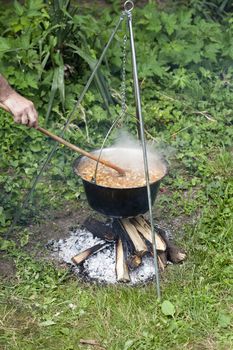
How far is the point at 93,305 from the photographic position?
3771 millimetres

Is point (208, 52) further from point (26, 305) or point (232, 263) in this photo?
point (26, 305)

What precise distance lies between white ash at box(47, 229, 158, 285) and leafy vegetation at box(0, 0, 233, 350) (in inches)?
4.5

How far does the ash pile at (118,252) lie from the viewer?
158 inches

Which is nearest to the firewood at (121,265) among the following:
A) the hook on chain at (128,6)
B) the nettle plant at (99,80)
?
the nettle plant at (99,80)

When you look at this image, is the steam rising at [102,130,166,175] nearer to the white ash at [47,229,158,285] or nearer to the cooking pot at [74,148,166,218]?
the cooking pot at [74,148,166,218]

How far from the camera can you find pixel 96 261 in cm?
410

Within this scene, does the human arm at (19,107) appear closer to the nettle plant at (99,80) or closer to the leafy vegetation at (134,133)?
the leafy vegetation at (134,133)

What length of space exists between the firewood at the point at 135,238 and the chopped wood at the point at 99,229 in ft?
→ 0.44

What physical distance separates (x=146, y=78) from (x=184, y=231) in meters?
2.40

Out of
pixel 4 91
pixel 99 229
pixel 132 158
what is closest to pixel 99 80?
pixel 132 158

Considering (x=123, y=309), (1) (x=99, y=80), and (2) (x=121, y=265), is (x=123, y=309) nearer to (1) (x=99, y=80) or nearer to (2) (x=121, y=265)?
(2) (x=121, y=265)

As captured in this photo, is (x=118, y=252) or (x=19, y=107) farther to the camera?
(x=118, y=252)

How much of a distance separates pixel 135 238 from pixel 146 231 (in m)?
0.12

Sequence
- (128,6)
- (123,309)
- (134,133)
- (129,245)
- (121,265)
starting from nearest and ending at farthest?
1. (128,6)
2. (123,309)
3. (121,265)
4. (129,245)
5. (134,133)
